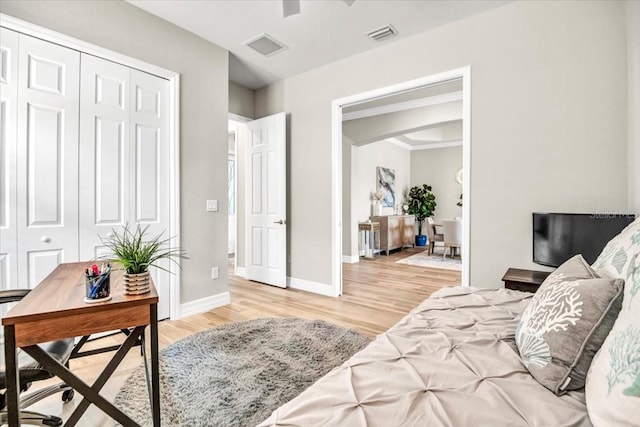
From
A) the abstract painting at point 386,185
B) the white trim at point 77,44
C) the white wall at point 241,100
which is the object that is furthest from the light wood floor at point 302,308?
the abstract painting at point 386,185

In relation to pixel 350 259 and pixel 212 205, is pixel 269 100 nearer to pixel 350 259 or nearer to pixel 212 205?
pixel 212 205

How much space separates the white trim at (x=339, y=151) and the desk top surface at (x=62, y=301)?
2.63 meters

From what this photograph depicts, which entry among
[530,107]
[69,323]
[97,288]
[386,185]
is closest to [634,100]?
[530,107]

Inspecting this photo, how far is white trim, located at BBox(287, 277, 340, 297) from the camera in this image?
154 inches

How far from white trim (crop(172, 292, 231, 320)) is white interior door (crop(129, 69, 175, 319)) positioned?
0.48 ft

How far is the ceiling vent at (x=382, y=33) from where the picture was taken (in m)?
3.08

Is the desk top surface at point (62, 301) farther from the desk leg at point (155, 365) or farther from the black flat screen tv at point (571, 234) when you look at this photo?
the black flat screen tv at point (571, 234)

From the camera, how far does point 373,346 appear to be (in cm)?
111

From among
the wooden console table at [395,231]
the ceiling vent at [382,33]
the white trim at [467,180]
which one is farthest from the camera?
the wooden console table at [395,231]

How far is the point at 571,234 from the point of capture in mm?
2293

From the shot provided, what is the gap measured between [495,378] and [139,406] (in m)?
1.75

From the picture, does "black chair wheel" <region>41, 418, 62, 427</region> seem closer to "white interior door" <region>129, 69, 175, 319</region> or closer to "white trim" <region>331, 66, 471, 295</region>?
"white interior door" <region>129, 69, 175, 319</region>

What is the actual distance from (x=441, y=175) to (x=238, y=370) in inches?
330

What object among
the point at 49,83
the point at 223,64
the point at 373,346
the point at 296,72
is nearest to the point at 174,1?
the point at 223,64
